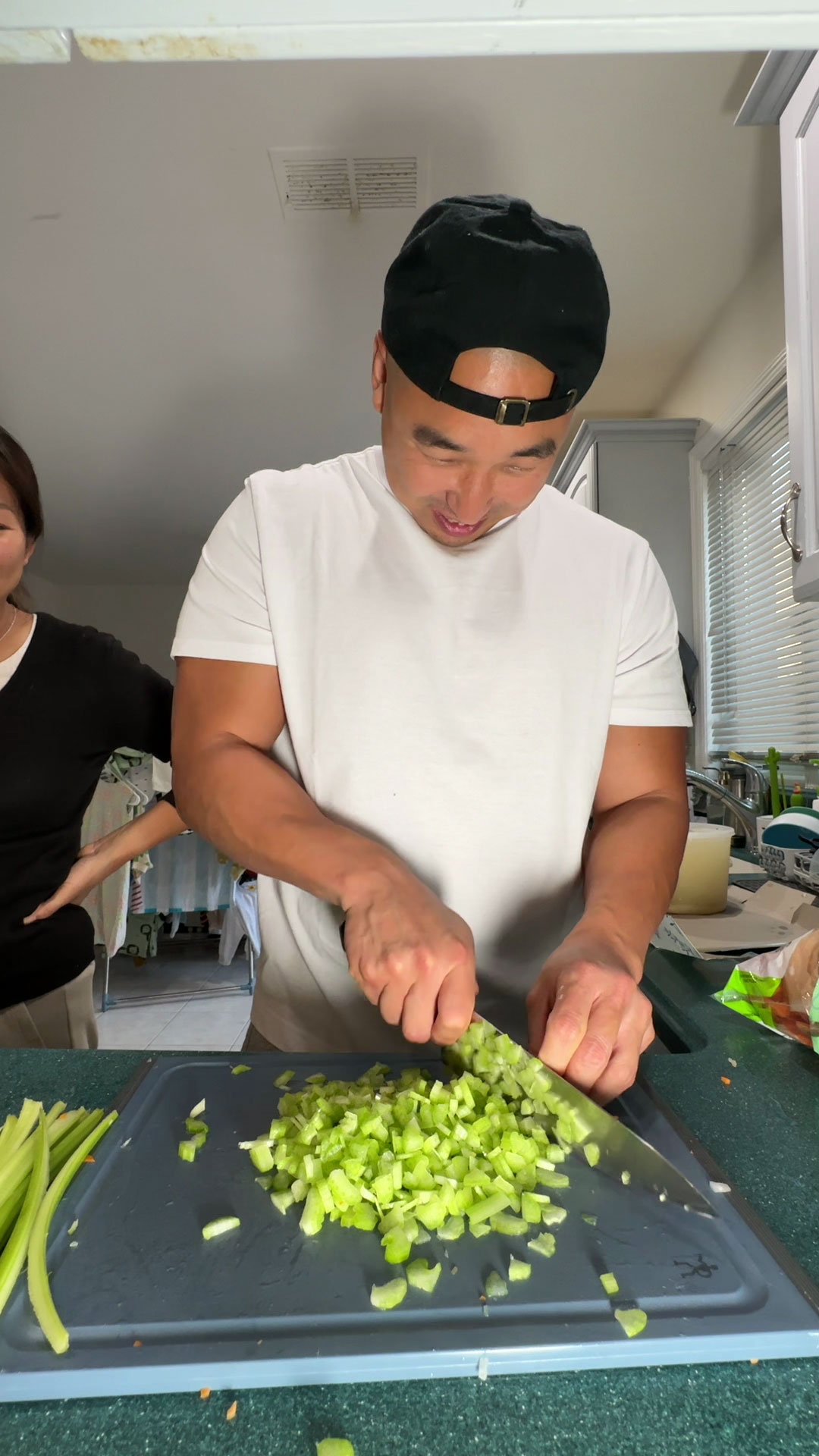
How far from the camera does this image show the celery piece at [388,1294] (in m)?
0.58

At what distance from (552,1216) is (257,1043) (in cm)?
62

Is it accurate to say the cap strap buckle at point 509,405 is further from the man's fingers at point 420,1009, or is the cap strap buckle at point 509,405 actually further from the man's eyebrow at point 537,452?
the man's fingers at point 420,1009

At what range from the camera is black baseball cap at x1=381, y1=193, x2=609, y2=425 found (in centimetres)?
92

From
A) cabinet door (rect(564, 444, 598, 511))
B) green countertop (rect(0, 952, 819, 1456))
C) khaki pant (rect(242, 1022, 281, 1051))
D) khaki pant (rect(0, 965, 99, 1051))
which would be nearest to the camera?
green countertop (rect(0, 952, 819, 1456))

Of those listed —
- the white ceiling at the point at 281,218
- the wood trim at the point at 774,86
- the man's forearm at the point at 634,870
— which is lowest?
the man's forearm at the point at 634,870

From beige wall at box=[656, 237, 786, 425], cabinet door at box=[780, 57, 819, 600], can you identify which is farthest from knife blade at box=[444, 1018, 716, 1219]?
beige wall at box=[656, 237, 786, 425]

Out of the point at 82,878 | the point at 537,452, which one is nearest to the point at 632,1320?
the point at 537,452

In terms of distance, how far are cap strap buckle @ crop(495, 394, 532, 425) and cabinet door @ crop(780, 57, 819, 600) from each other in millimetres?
1238

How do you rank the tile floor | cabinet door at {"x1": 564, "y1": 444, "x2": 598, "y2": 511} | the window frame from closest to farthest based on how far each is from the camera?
the window frame → cabinet door at {"x1": 564, "y1": 444, "x2": 598, "y2": 511} → the tile floor

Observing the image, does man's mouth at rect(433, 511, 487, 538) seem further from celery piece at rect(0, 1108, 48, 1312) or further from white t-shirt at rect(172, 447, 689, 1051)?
celery piece at rect(0, 1108, 48, 1312)

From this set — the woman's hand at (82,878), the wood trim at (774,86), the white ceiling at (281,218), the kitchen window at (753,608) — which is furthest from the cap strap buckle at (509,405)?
the kitchen window at (753,608)

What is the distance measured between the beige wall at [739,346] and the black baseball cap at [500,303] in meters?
2.38

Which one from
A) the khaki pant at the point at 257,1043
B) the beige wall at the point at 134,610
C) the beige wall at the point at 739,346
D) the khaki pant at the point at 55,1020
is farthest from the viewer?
the beige wall at the point at 134,610

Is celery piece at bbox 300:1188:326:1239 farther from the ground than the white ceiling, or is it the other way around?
the white ceiling
